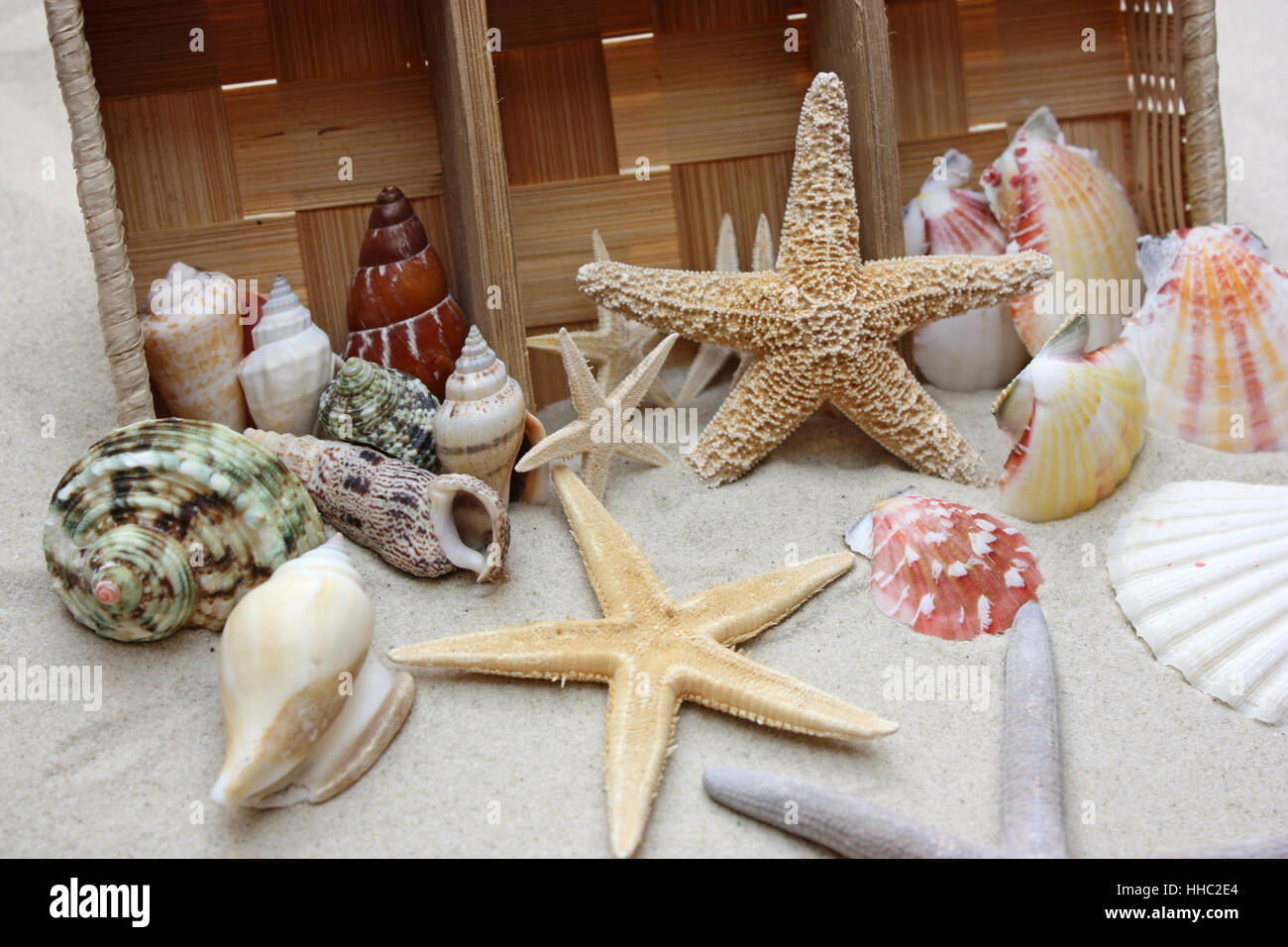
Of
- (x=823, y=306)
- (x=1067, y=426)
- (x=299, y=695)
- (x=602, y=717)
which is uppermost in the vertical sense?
(x=823, y=306)

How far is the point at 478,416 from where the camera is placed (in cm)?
179

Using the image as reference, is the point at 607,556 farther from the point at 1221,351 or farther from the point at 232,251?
the point at 1221,351

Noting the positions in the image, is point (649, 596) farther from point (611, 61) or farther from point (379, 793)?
point (611, 61)

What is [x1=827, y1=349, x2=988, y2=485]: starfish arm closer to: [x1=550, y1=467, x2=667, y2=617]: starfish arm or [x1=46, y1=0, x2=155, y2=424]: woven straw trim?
[x1=550, y1=467, x2=667, y2=617]: starfish arm

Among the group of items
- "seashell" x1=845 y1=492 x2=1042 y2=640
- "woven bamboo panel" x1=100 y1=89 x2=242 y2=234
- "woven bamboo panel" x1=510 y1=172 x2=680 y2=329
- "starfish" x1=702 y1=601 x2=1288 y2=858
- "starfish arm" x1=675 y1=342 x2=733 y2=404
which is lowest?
"starfish" x1=702 y1=601 x2=1288 y2=858

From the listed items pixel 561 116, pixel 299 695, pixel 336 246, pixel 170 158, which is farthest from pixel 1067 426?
pixel 170 158

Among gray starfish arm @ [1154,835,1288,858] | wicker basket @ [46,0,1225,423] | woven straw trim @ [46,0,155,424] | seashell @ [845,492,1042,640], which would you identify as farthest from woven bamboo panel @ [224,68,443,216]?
gray starfish arm @ [1154,835,1288,858]

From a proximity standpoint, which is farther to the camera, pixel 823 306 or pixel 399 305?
pixel 399 305

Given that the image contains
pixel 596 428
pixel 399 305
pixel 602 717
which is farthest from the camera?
pixel 399 305

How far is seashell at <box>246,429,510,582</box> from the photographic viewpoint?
5.58ft

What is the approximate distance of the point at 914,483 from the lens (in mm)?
1950

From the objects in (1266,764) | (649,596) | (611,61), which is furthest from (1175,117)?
(649,596)

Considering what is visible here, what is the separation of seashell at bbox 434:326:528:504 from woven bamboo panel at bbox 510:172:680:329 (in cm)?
43

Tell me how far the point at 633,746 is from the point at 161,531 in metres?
0.74
